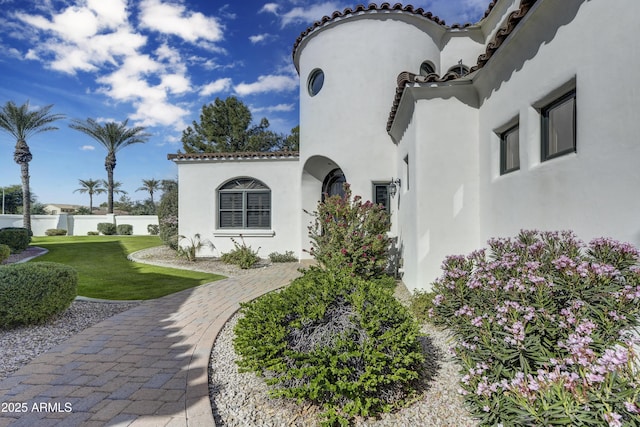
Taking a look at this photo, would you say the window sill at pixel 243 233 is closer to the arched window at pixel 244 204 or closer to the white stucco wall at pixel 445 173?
the arched window at pixel 244 204

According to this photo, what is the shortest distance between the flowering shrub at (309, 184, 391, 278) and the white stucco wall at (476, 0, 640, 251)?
327cm

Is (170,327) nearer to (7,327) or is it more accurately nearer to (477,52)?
(7,327)

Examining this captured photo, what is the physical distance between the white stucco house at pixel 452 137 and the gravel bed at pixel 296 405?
2.65 meters

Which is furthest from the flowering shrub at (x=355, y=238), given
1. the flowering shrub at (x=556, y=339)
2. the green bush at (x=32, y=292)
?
the green bush at (x=32, y=292)

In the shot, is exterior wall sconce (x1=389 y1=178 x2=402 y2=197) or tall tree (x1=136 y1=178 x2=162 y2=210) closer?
exterior wall sconce (x1=389 y1=178 x2=402 y2=197)

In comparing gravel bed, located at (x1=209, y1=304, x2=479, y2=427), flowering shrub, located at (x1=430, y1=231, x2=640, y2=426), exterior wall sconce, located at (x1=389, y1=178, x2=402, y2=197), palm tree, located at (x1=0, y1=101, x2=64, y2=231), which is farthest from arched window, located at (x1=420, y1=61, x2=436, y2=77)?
palm tree, located at (x1=0, y1=101, x2=64, y2=231)

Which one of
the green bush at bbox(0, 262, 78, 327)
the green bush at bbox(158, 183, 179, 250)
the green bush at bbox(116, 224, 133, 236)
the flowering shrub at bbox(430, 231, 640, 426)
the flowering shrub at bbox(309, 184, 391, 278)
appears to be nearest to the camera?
the flowering shrub at bbox(430, 231, 640, 426)

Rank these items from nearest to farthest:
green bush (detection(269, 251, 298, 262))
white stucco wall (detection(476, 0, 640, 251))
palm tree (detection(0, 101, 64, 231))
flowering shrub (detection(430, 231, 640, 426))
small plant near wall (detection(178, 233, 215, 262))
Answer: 1. flowering shrub (detection(430, 231, 640, 426))
2. white stucco wall (detection(476, 0, 640, 251))
3. green bush (detection(269, 251, 298, 262))
4. small plant near wall (detection(178, 233, 215, 262))
5. palm tree (detection(0, 101, 64, 231))

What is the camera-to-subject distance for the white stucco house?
365 cm

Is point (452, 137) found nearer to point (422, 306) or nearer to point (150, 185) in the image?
point (422, 306)

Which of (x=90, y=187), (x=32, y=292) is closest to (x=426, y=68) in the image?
(x=32, y=292)

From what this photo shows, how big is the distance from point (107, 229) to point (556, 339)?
40125 mm

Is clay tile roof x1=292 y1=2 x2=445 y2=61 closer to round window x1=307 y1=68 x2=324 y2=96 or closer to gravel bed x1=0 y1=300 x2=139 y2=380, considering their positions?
round window x1=307 y1=68 x2=324 y2=96

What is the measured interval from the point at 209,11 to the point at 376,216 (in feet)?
34.3
